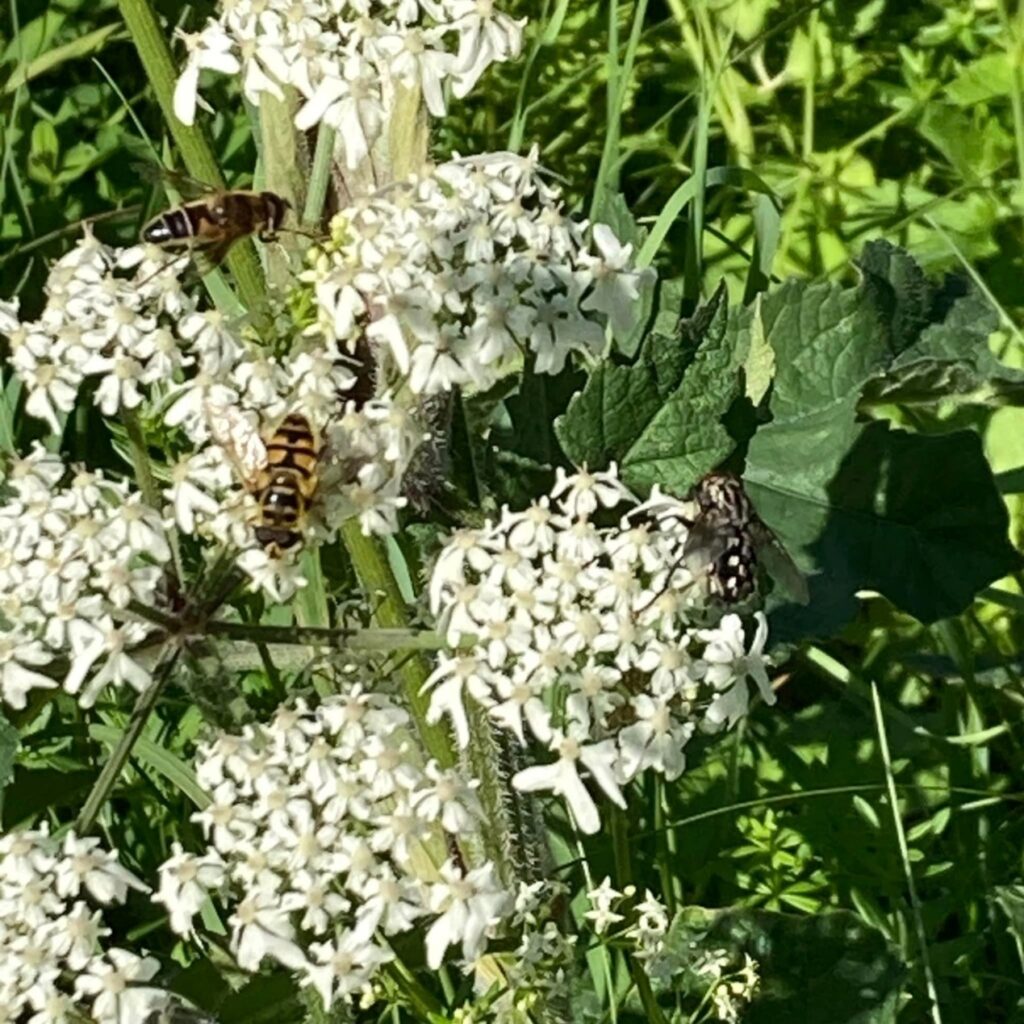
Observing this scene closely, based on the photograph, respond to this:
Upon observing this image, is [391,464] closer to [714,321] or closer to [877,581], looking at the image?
[714,321]

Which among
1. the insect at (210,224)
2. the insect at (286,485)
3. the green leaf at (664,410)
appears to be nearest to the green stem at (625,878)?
the green leaf at (664,410)

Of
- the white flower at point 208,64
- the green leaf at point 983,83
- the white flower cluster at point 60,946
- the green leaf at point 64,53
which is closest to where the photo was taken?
the white flower cluster at point 60,946

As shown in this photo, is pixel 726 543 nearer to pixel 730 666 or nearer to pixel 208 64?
pixel 730 666

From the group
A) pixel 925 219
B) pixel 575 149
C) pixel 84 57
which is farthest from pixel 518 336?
pixel 84 57

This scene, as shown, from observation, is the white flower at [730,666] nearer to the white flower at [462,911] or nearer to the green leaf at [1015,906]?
the white flower at [462,911]

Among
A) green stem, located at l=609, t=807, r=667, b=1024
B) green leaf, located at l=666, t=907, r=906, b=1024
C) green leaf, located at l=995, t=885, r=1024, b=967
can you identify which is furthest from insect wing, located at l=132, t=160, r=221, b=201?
green leaf, located at l=995, t=885, r=1024, b=967

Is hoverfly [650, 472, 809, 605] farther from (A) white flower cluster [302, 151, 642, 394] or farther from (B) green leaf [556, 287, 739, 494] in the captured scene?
(A) white flower cluster [302, 151, 642, 394]
